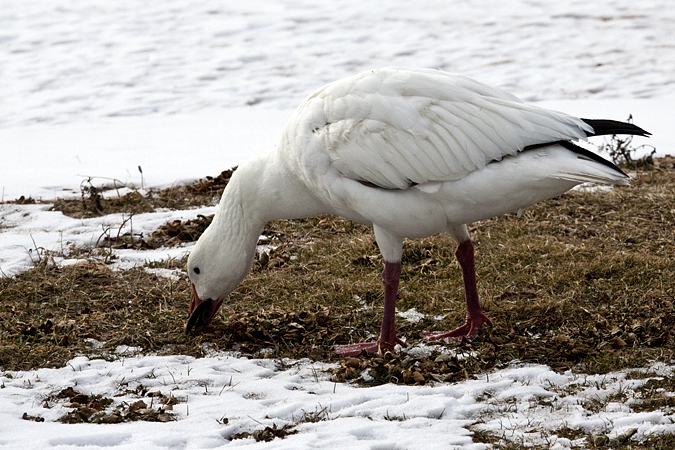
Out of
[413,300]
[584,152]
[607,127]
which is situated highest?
[607,127]

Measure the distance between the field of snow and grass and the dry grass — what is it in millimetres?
27

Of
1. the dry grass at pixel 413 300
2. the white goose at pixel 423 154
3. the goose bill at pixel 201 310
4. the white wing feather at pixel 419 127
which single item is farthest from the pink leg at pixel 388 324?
the goose bill at pixel 201 310

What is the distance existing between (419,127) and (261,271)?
2407mm

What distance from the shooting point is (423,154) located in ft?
15.3

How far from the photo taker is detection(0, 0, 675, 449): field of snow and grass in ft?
13.0

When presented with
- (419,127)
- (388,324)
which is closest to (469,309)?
(388,324)

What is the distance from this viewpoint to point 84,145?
11.6m

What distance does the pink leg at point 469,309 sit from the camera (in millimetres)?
5223

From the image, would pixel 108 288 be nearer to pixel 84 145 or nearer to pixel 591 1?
pixel 84 145

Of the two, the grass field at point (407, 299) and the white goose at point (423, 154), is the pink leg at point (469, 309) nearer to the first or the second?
the grass field at point (407, 299)

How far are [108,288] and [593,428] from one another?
3.87 meters

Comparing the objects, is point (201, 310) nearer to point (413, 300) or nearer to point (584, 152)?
point (413, 300)

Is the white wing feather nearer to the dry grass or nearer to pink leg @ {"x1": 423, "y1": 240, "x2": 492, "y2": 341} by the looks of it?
pink leg @ {"x1": 423, "y1": 240, "x2": 492, "y2": 341}

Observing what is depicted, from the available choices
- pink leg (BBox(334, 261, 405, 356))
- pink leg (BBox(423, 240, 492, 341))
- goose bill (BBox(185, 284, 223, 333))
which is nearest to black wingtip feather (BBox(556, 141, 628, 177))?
pink leg (BBox(423, 240, 492, 341))
